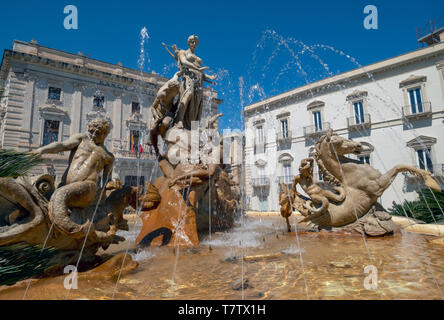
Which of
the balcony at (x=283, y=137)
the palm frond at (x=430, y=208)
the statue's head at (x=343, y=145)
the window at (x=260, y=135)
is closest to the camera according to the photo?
the statue's head at (x=343, y=145)

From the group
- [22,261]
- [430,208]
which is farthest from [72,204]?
[430,208]

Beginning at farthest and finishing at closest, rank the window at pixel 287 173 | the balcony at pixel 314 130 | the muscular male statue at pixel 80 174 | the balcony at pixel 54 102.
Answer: the window at pixel 287 173 → the balcony at pixel 314 130 → the balcony at pixel 54 102 → the muscular male statue at pixel 80 174

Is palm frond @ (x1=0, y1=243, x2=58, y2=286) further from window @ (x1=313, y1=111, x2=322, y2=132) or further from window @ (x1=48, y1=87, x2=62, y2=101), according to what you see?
window @ (x1=313, y1=111, x2=322, y2=132)

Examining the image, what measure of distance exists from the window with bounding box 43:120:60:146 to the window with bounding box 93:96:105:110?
11.9 ft

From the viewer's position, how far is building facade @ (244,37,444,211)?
1877cm

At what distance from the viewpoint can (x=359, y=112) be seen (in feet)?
73.4

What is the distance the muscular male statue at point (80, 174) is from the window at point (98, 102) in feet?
78.3

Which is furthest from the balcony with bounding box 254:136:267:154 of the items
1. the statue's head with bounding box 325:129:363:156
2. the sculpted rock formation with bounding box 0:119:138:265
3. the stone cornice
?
the sculpted rock formation with bounding box 0:119:138:265

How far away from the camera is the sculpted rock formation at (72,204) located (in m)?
2.19

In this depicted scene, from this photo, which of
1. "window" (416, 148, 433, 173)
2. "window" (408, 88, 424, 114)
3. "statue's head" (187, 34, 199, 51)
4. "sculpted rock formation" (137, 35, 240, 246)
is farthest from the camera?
"window" (408, 88, 424, 114)

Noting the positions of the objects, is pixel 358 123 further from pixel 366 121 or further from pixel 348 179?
pixel 348 179

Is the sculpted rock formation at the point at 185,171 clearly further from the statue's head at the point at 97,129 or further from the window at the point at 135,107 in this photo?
the window at the point at 135,107

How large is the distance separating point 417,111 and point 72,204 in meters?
24.1

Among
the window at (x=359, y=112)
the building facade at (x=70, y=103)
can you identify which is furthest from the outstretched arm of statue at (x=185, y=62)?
the window at (x=359, y=112)
